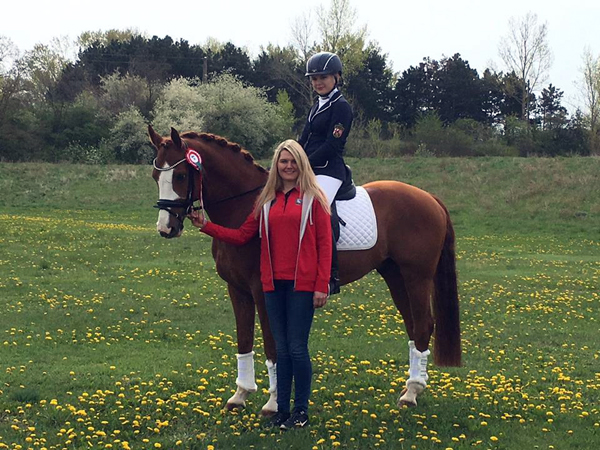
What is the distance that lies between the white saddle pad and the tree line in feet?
148

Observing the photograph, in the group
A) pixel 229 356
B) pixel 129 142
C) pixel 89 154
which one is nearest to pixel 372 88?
pixel 129 142

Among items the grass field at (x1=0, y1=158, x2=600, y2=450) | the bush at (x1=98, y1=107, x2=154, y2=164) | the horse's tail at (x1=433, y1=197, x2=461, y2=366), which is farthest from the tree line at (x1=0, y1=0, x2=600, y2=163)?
the horse's tail at (x1=433, y1=197, x2=461, y2=366)

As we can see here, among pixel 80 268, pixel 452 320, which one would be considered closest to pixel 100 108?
pixel 80 268

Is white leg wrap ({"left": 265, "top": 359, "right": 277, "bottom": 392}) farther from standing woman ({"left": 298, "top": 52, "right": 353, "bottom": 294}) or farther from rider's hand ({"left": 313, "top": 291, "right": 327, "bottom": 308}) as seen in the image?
rider's hand ({"left": 313, "top": 291, "right": 327, "bottom": 308})

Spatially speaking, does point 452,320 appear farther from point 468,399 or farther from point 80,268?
point 80,268

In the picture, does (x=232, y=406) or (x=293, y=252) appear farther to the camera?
(x=232, y=406)

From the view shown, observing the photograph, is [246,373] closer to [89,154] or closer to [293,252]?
[293,252]

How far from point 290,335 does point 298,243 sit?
2.81 feet

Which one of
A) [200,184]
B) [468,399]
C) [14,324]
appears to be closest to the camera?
[200,184]

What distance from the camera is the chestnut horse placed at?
668 cm

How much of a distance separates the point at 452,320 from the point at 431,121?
163ft

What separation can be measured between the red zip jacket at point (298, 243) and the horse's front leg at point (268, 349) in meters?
A: 0.45

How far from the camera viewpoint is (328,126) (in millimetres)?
7164

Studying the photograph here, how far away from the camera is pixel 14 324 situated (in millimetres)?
11750
